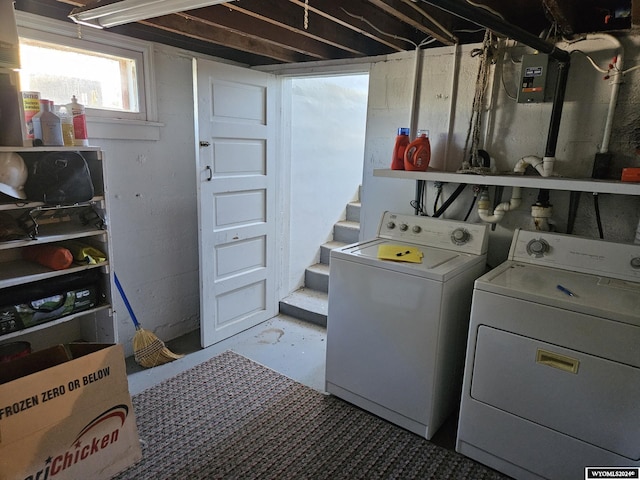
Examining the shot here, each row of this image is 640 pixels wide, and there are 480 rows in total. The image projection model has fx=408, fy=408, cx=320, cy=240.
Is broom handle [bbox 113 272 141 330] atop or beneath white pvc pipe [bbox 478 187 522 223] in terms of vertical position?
beneath

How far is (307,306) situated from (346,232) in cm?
97

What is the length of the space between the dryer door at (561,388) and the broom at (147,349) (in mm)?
1896

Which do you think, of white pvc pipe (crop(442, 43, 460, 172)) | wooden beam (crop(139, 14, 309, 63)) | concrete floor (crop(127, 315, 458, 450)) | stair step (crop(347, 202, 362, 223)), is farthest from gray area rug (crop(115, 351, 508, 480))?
stair step (crop(347, 202, 362, 223))

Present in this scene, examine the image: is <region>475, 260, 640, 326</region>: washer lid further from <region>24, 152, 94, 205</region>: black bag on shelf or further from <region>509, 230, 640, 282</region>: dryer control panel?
<region>24, 152, 94, 205</region>: black bag on shelf

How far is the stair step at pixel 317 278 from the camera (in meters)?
3.69

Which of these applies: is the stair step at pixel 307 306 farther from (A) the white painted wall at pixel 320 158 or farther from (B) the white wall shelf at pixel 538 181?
(B) the white wall shelf at pixel 538 181

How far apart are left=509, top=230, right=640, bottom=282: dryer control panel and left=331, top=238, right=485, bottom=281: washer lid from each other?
0.75 ft

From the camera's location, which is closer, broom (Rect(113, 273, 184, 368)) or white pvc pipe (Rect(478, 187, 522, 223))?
white pvc pipe (Rect(478, 187, 522, 223))

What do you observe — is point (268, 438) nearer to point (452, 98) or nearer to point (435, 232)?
point (435, 232)

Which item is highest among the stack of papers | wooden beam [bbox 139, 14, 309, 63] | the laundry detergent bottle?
wooden beam [bbox 139, 14, 309, 63]

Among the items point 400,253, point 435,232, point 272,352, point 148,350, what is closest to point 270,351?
point 272,352

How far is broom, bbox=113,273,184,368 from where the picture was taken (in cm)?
260

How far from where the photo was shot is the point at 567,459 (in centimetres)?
166

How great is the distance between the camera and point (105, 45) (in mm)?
2328
